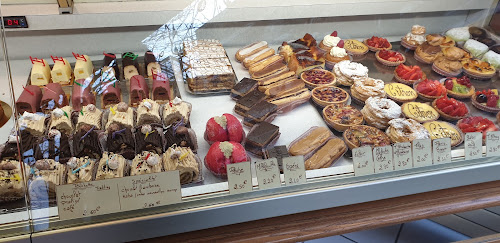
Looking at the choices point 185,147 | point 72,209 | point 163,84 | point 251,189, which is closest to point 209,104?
point 163,84

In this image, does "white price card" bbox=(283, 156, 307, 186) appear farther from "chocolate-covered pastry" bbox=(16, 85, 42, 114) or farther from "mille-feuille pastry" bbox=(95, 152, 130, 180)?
"chocolate-covered pastry" bbox=(16, 85, 42, 114)

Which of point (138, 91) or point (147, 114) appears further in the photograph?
point (138, 91)

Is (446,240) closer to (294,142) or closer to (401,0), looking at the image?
(294,142)

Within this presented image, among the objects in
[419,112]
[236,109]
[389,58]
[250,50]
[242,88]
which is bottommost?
[419,112]

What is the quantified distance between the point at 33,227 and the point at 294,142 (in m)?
1.42

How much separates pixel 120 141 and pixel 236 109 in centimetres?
78

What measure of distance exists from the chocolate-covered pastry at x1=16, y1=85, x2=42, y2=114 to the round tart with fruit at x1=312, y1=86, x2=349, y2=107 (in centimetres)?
177

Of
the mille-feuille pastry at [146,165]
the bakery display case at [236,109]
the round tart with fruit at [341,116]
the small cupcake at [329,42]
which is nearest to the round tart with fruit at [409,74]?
→ the bakery display case at [236,109]

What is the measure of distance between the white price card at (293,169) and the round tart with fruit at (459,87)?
5.72 feet

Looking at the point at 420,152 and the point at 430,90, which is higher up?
the point at 430,90

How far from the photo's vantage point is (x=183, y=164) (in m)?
2.15

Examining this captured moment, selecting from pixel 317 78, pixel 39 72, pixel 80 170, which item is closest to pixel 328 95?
pixel 317 78

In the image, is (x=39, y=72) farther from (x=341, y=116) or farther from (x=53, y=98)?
(x=341, y=116)

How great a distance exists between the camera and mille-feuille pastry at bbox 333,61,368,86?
3.22 m
